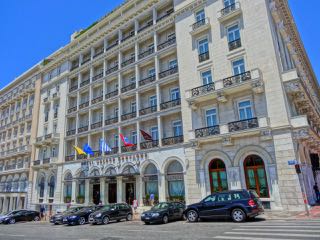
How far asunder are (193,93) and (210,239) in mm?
15443

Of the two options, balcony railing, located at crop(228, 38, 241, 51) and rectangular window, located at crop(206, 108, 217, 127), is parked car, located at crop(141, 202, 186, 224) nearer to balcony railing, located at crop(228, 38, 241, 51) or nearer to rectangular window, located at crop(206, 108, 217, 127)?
rectangular window, located at crop(206, 108, 217, 127)

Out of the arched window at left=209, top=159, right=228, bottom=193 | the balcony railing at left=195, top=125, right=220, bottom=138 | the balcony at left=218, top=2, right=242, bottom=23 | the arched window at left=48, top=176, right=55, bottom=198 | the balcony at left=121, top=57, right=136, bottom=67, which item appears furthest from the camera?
the arched window at left=48, top=176, right=55, bottom=198

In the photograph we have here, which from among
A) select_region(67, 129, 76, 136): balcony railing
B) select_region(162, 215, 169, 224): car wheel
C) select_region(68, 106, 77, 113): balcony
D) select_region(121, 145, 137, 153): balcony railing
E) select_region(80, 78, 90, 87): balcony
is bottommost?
select_region(162, 215, 169, 224): car wheel

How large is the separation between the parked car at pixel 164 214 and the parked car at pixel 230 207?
1.72 metres

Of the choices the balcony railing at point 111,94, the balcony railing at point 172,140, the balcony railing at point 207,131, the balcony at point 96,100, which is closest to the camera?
the balcony railing at point 207,131

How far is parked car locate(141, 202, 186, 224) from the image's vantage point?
1631 centimetres

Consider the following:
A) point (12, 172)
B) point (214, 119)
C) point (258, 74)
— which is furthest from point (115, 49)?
point (12, 172)

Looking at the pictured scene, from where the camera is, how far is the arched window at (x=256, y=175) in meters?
19.0

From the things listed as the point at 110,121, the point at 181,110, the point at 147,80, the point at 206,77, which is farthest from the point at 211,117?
the point at 110,121

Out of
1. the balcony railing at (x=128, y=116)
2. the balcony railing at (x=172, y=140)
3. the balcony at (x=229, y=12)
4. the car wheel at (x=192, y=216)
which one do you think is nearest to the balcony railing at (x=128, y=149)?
the balcony railing at (x=128, y=116)

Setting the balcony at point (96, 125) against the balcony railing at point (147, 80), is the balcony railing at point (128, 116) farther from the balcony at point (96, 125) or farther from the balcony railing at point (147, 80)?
the balcony at point (96, 125)

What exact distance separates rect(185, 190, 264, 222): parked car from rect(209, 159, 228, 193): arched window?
625 centimetres

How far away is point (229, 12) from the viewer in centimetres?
2298

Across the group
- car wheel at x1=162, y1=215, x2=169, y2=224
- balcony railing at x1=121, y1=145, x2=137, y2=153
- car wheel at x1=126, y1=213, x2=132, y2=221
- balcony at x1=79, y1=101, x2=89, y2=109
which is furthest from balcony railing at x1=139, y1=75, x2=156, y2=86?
car wheel at x1=162, y1=215, x2=169, y2=224
